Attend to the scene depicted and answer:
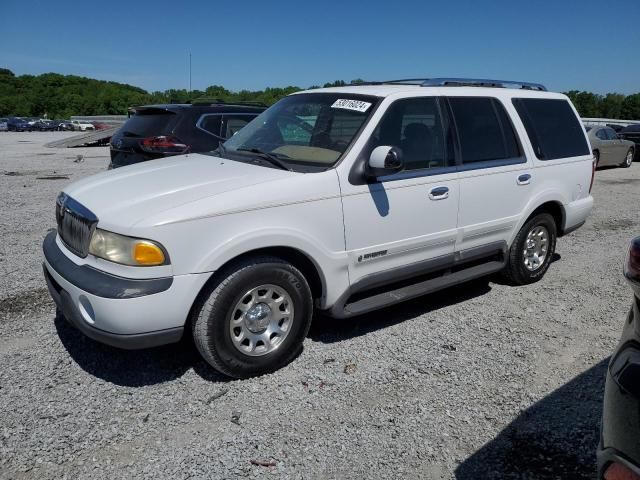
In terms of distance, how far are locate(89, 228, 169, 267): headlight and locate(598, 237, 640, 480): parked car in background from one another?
2.31m

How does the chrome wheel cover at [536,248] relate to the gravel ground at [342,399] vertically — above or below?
above

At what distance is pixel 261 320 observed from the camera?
3484 millimetres

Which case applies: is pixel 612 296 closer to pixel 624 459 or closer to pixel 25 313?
pixel 624 459

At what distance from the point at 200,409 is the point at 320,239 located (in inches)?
52.6

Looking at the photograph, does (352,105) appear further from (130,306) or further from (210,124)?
(210,124)

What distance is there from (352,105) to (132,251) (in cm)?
206

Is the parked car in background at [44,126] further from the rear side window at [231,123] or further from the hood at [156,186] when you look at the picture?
the hood at [156,186]

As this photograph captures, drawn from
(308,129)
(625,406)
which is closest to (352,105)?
(308,129)

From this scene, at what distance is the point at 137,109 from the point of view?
8438 mm

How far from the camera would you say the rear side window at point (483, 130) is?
4.48 metres

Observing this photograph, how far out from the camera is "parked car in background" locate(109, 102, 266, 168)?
7.65 metres

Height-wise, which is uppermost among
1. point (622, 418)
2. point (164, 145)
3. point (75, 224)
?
point (164, 145)

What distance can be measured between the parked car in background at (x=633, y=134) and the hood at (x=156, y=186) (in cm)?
1976

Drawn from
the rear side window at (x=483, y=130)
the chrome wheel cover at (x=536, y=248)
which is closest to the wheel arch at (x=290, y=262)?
the rear side window at (x=483, y=130)
